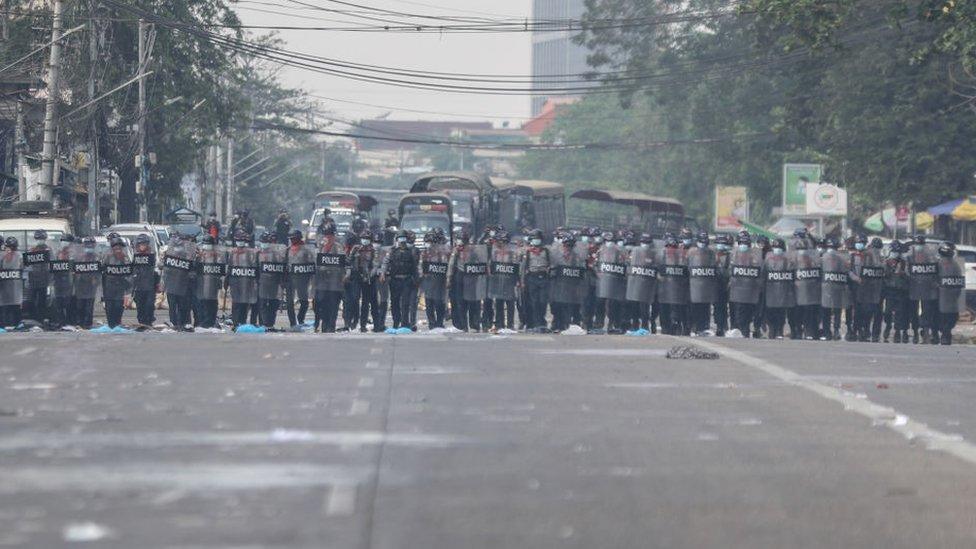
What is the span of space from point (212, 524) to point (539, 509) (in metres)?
1.80

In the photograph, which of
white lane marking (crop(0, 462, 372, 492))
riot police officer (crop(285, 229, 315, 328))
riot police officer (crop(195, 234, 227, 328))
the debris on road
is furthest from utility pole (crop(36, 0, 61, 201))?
white lane marking (crop(0, 462, 372, 492))

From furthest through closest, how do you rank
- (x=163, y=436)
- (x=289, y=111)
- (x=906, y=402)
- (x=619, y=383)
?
(x=289, y=111)
(x=619, y=383)
(x=906, y=402)
(x=163, y=436)

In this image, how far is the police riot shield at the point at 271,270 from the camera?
25.9m

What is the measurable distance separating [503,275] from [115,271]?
619cm

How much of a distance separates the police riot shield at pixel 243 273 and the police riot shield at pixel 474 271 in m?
3.37

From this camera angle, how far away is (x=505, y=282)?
26.8 meters

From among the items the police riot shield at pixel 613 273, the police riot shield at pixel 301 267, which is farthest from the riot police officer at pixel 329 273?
the police riot shield at pixel 613 273

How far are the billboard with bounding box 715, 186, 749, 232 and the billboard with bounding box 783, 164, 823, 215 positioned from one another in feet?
57.5

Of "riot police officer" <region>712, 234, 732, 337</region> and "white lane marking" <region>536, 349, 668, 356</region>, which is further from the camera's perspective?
"riot police officer" <region>712, 234, 732, 337</region>

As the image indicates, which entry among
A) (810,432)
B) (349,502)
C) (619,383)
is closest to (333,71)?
(619,383)

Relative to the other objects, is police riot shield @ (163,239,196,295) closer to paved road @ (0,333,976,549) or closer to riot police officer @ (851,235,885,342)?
paved road @ (0,333,976,549)

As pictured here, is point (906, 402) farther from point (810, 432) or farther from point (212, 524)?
point (212, 524)

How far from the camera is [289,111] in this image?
91.8m

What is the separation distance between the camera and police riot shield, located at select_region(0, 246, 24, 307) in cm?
2531
